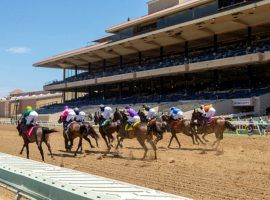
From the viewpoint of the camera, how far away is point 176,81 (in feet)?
175

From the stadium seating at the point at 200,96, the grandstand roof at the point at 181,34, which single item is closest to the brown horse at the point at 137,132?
the stadium seating at the point at 200,96

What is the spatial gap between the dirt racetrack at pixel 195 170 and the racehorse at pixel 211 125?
35.0 inches

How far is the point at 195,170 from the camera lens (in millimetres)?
11398

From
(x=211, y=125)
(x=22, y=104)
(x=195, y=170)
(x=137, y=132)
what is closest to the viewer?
(x=195, y=170)

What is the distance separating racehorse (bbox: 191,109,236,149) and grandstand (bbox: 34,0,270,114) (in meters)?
16.5

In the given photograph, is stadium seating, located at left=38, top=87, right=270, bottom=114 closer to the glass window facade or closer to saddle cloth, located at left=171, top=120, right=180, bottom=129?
the glass window facade

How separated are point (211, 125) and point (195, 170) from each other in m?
6.53

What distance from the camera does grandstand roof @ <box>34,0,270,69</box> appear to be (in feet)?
125

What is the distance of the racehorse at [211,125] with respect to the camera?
56.7ft

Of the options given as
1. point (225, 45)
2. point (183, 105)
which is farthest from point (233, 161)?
point (225, 45)

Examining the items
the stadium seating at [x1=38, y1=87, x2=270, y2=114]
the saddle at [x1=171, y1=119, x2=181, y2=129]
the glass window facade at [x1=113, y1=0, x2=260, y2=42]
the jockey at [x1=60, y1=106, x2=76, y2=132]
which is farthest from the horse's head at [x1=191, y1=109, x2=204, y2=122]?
the glass window facade at [x1=113, y1=0, x2=260, y2=42]

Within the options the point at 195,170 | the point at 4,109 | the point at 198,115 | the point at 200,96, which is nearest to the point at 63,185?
the point at 195,170

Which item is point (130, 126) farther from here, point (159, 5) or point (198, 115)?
point (159, 5)

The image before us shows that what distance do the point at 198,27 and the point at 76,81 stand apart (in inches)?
1107
